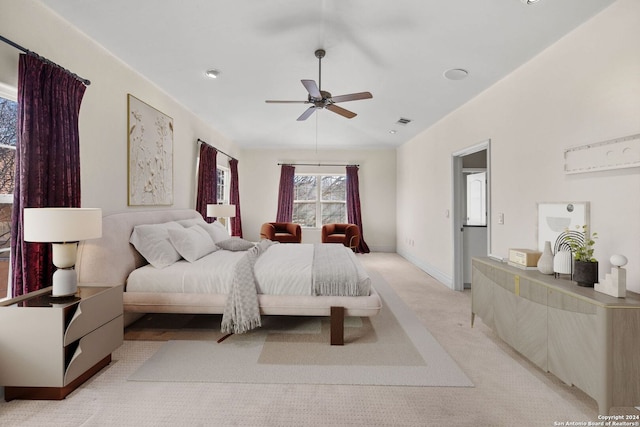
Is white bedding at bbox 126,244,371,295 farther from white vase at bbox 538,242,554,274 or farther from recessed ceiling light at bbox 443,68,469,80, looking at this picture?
recessed ceiling light at bbox 443,68,469,80

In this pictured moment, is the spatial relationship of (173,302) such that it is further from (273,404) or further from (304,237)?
(304,237)

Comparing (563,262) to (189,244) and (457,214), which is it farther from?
(189,244)

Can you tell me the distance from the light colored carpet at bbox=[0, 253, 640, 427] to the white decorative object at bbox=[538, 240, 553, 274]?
749 mm

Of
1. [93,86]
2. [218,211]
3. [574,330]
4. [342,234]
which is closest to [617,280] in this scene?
[574,330]

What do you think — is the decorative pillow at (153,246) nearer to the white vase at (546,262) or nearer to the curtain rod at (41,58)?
the curtain rod at (41,58)

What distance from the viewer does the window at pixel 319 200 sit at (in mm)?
7617

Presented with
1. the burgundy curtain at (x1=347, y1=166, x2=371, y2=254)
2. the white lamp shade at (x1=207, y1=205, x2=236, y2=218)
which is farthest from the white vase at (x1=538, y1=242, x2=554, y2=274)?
the burgundy curtain at (x1=347, y1=166, x2=371, y2=254)

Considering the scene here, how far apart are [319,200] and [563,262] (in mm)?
5826

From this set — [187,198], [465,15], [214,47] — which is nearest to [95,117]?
[214,47]

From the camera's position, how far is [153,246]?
2.83 meters

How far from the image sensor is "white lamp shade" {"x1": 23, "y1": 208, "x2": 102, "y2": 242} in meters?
1.78

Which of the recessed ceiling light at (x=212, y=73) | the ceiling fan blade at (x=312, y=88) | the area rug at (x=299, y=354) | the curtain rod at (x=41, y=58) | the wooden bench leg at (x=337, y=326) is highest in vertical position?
the recessed ceiling light at (x=212, y=73)

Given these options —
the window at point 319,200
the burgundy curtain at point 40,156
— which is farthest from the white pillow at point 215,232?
the window at point 319,200

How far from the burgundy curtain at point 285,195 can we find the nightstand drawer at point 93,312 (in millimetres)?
5029
